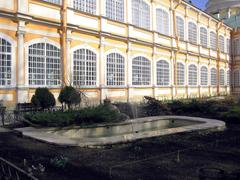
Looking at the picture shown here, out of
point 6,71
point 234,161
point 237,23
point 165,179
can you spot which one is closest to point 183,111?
point 6,71

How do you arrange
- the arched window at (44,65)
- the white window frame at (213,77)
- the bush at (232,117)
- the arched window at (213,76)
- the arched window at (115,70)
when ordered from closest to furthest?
1. the bush at (232,117)
2. the arched window at (44,65)
3. the arched window at (115,70)
4. the white window frame at (213,77)
5. the arched window at (213,76)

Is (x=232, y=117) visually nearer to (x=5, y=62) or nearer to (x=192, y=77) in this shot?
(x=5, y=62)

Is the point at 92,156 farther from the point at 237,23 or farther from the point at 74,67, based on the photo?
the point at 237,23

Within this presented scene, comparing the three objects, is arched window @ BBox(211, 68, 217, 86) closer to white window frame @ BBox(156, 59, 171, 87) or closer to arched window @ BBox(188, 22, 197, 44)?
arched window @ BBox(188, 22, 197, 44)

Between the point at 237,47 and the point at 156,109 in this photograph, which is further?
the point at 237,47

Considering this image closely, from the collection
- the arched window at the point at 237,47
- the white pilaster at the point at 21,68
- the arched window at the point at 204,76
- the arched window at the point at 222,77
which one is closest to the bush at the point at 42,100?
the white pilaster at the point at 21,68

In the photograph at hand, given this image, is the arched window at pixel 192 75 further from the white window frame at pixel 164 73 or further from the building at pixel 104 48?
the white window frame at pixel 164 73

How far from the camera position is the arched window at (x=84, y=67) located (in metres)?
18.0

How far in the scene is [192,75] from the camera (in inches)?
1241

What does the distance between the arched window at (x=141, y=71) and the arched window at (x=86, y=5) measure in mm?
5400

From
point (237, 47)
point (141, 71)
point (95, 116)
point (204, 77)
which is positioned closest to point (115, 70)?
point (141, 71)

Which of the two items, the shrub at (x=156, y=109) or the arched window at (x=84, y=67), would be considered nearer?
the shrub at (x=156, y=109)

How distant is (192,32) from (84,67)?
16.7 m

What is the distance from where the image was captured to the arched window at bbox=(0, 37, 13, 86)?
1434cm
